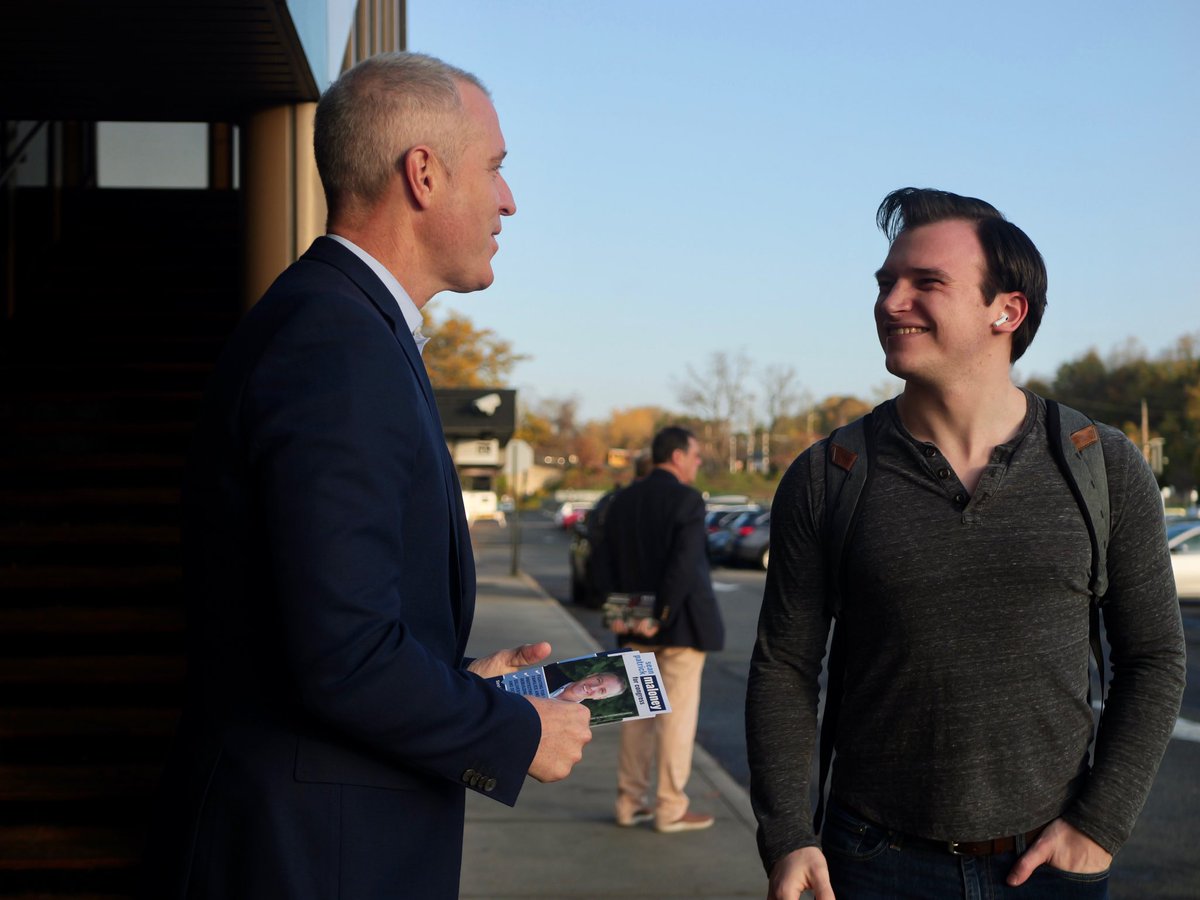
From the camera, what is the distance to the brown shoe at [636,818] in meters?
6.65

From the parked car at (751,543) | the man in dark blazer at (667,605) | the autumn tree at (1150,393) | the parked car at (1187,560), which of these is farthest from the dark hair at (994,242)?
the autumn tree at (1150,393)

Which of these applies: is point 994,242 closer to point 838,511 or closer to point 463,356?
point 838,511

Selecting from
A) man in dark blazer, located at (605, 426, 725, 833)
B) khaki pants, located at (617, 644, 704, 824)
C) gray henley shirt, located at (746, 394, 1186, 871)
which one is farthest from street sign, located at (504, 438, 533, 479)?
gray henley shirt, located at (746, 394, 1186, 871)

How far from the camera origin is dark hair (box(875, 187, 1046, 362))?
8.13 ft

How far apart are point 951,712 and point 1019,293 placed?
80 cm

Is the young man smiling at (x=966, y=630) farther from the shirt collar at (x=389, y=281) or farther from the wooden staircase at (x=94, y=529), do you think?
the wooden staircase at (x=94, y=529)

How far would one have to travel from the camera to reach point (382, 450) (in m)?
1.66

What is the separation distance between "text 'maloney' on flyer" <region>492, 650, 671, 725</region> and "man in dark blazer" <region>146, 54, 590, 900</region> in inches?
5.5

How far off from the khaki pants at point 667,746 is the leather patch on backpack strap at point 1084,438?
13.8 ft

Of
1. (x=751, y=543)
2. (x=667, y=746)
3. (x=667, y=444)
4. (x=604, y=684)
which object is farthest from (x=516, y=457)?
(x=604, y=684)

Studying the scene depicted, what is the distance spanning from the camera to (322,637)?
162 cm

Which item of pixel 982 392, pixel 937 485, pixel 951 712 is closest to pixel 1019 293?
pixel 982 392

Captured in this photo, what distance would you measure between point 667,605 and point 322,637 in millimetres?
5278

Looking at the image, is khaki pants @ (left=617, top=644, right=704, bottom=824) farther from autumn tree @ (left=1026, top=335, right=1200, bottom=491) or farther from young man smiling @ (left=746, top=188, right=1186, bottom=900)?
autumn tree @ (left=1026, top=335, right=1200, bottom=491)
